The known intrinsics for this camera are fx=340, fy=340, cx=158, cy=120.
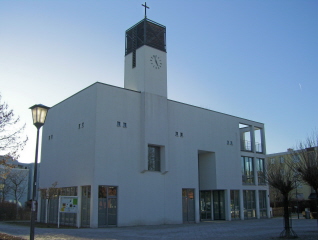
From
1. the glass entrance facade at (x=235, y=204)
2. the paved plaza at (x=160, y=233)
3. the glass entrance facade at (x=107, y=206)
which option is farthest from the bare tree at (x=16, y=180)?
the glass entrance facade at (x=235, y=204)

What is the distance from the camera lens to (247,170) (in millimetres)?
34625

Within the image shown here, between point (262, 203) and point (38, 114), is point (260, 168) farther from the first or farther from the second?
point (38, 114)

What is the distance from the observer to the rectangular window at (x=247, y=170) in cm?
3408

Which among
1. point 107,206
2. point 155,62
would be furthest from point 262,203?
point 107,206

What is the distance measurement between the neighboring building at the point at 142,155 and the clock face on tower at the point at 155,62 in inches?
3.4

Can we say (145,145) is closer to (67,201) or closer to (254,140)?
(67,201)

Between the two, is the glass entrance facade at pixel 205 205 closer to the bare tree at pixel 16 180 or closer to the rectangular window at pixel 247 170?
the rectangular window at pixel 247 170

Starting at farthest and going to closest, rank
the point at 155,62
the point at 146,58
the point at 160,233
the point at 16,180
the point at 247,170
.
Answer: the point at 16,180
the point at 247,170
the point at 155,62
the point at 146,58
the point at 160,233

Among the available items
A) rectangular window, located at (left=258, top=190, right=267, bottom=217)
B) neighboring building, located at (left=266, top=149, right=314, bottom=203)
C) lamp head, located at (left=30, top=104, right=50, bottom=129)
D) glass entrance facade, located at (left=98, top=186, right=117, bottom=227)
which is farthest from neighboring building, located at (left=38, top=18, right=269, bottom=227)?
neighboring building, located at (left=266, top=149, right=314, bottom=203)

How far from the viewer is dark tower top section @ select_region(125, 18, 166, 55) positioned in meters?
28.4

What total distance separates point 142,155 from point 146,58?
26.1 feet

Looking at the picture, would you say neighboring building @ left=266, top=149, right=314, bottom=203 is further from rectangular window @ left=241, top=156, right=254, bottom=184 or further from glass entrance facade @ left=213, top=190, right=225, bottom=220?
glass entrance facade @ left=213, top=190, right=225, bottom=220

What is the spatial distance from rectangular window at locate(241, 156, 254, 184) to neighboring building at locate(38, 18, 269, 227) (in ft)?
0.33

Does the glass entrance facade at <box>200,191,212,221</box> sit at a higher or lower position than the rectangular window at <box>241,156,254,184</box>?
lower
